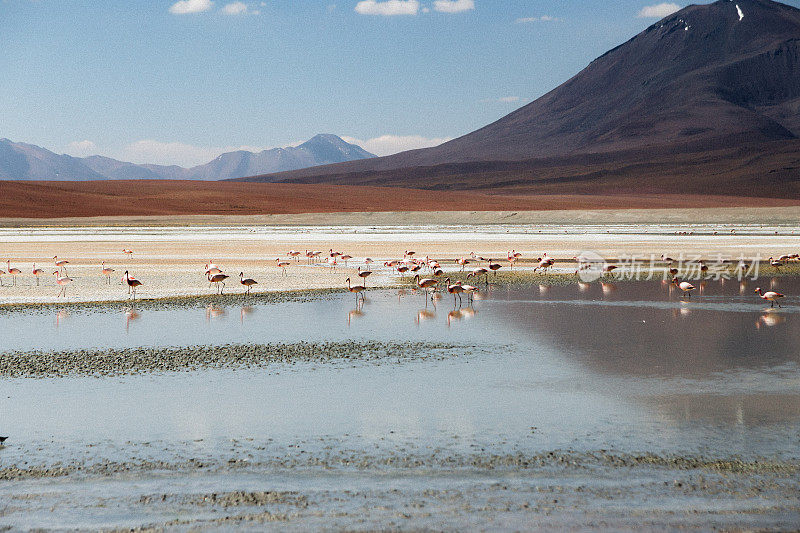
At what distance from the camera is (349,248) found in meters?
32.9

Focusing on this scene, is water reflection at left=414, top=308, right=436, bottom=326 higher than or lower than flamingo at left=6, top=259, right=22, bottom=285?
lower

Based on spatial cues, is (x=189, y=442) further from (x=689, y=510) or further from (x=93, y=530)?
(x=689, y=510)

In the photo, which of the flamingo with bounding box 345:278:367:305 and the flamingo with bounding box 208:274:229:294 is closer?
the flamingo with bounding box 345:278:367:305

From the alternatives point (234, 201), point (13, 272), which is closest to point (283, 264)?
point (13, 272)

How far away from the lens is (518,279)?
2080cm

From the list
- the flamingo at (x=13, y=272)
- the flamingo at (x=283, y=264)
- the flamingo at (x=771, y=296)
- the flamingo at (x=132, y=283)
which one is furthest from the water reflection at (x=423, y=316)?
the flamingo at (x=13, y=272)

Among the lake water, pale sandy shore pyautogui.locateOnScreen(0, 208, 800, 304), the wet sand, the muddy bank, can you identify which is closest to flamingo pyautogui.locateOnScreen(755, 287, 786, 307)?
the lake water

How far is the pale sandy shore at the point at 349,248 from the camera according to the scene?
19812 millimetres

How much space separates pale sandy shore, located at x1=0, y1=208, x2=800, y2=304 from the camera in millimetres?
19812

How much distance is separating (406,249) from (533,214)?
89.1 ft

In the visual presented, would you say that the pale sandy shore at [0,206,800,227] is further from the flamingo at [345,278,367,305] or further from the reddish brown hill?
the flamingo at [345,278,367,305]

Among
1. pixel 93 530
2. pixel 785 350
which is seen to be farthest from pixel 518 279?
pixel 93 530

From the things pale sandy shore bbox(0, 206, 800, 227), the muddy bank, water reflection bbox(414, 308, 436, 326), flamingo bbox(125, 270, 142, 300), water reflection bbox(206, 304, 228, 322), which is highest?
flamingo bbox(125, 270, 142, 300)

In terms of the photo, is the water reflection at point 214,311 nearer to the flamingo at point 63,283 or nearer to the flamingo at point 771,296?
the flamingo at point 63,283
